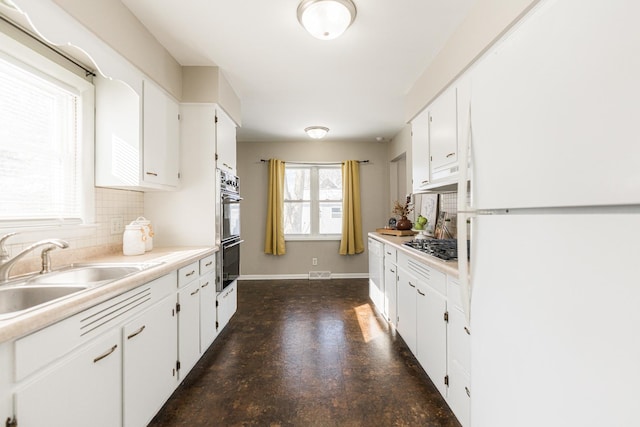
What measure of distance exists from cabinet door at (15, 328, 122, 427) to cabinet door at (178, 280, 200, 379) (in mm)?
632

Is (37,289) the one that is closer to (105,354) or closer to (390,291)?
(105,354)

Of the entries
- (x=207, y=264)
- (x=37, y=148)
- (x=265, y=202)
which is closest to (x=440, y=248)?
(x=207, y=264)

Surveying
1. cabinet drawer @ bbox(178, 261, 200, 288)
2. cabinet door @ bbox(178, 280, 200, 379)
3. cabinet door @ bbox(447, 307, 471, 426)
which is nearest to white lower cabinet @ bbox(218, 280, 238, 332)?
cabinet door @ bbox(178, 280, 200, 379)

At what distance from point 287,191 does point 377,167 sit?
171 cm

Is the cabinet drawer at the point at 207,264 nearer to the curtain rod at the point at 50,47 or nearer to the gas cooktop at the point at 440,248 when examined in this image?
the curtain rod at the point at 50,47

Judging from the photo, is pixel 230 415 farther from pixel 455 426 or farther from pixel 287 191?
pixel 287 191

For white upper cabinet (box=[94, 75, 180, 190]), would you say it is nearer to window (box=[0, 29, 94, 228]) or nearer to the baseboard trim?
window (box=[0, 29, 94, 228])

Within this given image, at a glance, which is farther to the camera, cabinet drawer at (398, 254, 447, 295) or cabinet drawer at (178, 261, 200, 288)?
cabinet drawer at (178, 261, 200, 288)

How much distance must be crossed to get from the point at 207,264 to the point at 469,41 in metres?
2.51

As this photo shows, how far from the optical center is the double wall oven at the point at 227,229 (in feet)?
8.78

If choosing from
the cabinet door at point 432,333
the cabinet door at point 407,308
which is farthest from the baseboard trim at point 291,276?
the cabinet door at point 432,333

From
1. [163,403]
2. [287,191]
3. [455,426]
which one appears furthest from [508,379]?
[287,191]

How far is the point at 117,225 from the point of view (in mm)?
2248

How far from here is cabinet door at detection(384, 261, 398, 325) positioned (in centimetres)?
281
